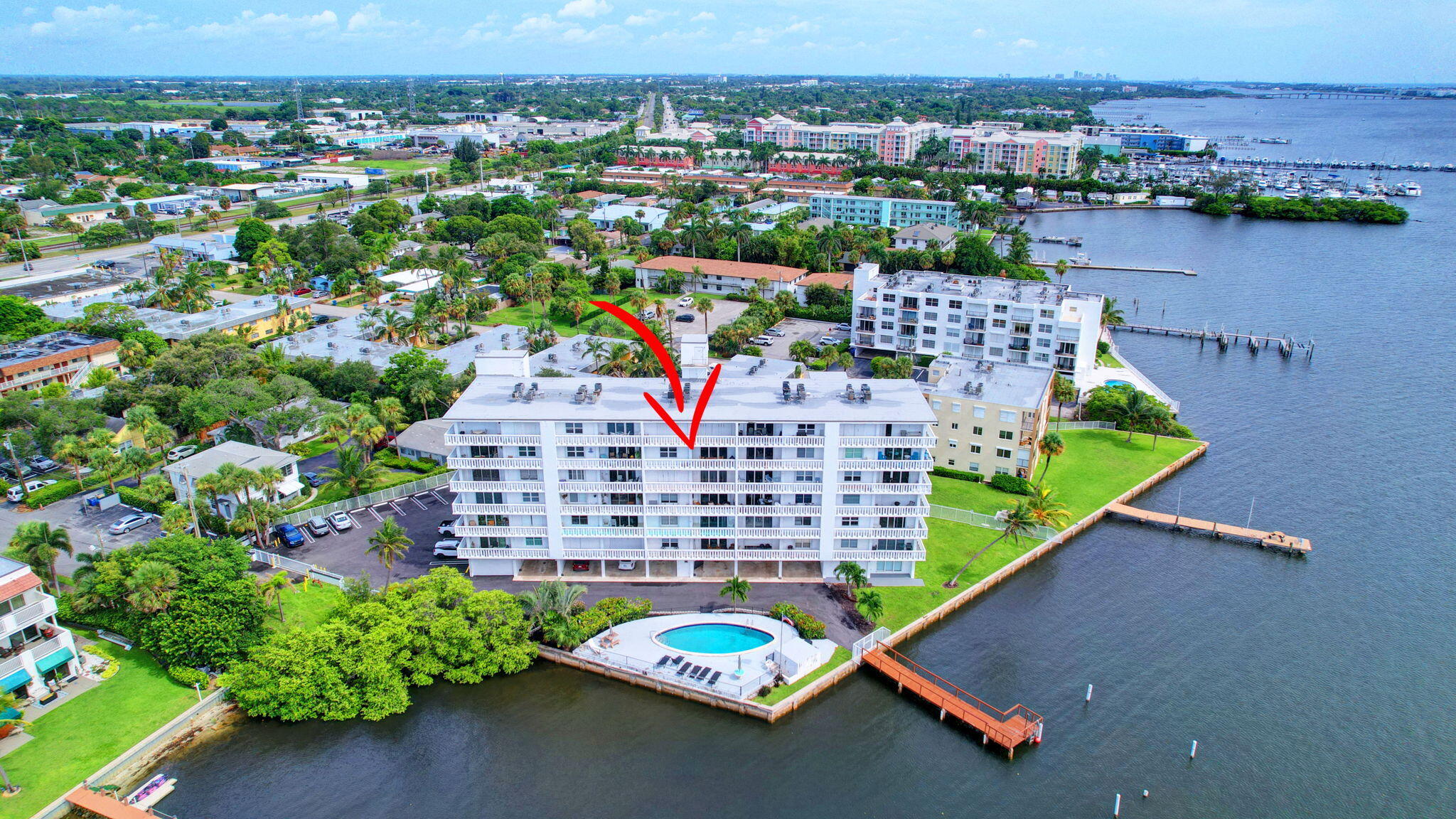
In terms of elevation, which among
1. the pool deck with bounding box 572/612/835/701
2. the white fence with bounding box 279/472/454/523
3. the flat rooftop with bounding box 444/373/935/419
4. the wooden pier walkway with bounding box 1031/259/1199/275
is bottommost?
the pool deck with bounding box 572/612/835/701

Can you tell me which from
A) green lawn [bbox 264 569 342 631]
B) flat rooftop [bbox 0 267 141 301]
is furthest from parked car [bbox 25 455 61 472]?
flat rooftop [bbox 0 267 141 301]

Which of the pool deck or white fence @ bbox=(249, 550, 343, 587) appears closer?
the pool deck

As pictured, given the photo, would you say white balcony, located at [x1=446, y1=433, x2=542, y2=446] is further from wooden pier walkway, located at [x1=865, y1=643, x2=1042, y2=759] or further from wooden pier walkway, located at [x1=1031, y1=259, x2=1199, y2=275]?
wooden pier walkway, located at [x1=1031, y1=259, x2=1199, y2=275]

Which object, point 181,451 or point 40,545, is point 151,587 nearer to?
point 40,545

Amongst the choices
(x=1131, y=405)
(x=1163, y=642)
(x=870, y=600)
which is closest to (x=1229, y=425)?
(x=1131, y=405)

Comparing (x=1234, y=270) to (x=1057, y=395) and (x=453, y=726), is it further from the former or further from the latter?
(x=453, y=726)

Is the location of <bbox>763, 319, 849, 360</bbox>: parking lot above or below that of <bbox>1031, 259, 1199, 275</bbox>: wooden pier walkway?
below

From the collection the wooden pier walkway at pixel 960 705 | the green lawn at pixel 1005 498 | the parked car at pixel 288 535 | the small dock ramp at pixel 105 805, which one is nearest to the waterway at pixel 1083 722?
the wooden pier walkway at pixel 960 705

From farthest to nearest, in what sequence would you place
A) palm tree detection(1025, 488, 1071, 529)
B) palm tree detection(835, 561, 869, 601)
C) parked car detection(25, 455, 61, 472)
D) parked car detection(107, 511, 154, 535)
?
1. parked car detection(25, 455, 61, 472)
2. parked car detection(107, 511, 154, 535)
3. palm tree detection(1025, 488, 1071, 529)
4. palm tree detection(835, 561, 869, 601)
